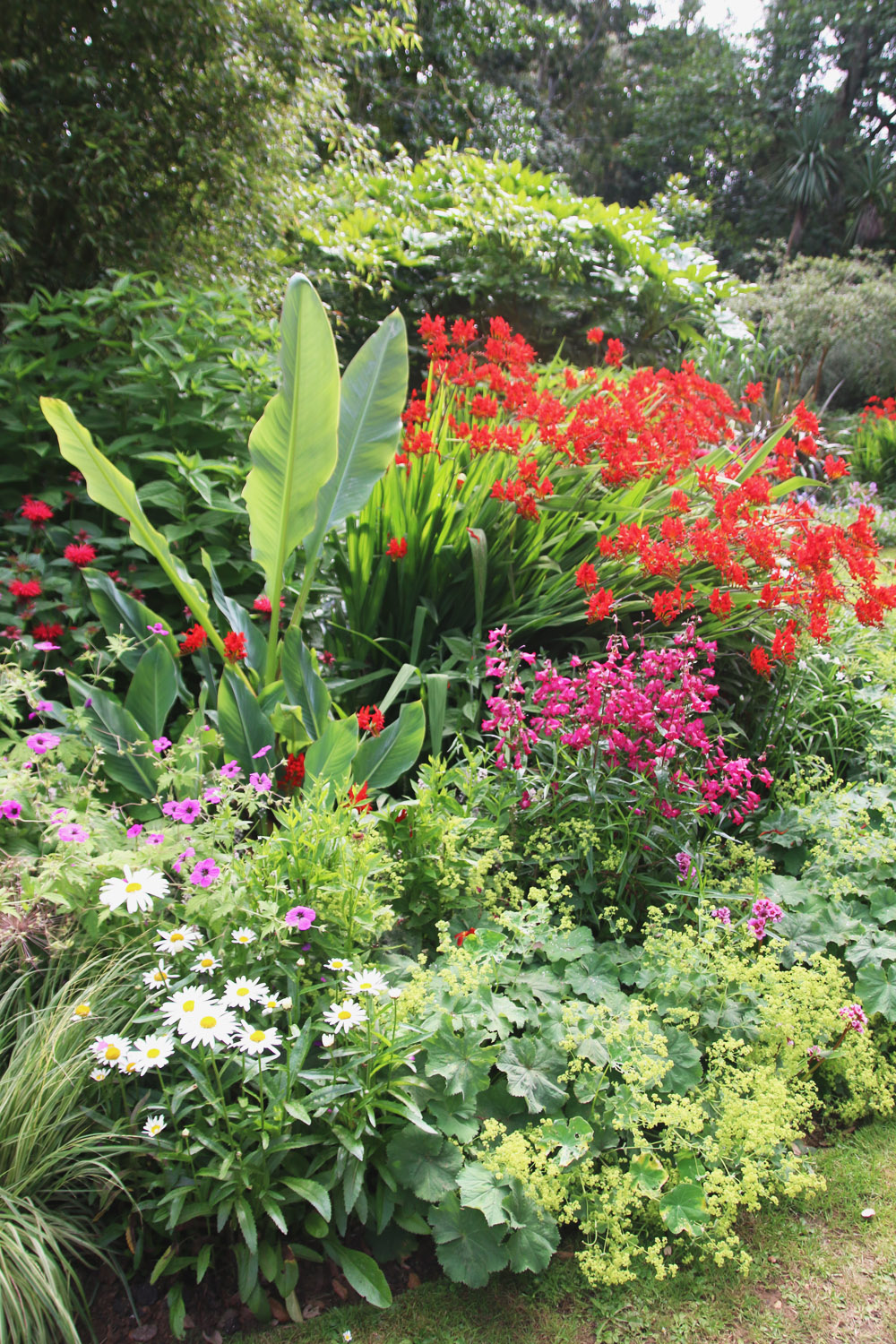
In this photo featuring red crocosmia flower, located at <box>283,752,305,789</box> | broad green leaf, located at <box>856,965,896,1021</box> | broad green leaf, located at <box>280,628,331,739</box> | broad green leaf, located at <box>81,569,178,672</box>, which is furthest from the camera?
broad green leaf, located at <box>81,569,178,672</box>

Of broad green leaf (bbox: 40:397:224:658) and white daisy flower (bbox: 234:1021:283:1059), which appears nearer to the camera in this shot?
white daisy flower (bbox: 234:1021:283:1059)

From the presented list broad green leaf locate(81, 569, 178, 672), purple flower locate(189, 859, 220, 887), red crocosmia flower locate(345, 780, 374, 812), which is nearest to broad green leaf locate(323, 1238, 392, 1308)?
purple flower locate(189, 859, 220, 887)

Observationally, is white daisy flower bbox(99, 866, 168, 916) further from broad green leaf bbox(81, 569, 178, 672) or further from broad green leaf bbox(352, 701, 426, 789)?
broad green leaf bbox(81, 569, 178, 672)

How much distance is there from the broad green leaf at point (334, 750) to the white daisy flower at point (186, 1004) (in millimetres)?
741

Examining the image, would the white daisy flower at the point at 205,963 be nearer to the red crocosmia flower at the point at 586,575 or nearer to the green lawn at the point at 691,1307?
the green lawn at the point at 691,1307

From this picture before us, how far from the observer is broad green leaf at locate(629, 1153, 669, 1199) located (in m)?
1.53

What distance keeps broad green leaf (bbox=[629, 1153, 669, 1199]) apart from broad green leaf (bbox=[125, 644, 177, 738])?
1.59 meters

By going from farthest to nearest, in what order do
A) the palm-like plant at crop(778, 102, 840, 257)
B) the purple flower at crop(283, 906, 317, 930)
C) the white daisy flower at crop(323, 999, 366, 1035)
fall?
the palm-like plant at crop(778, 102, 840, 257)
the purple flower at crop(283, 906, 317, 930)
the white daisy flower at crop(323, 999, 366, 1035)

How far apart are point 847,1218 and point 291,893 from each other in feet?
4.53

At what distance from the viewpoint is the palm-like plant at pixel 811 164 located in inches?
856

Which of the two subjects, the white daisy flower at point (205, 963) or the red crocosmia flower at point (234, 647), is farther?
the red crocosmia flower at point (234, 647)

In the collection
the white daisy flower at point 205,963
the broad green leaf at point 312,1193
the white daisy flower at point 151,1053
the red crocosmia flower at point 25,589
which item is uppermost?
the red crocosmia flower at point 25,589

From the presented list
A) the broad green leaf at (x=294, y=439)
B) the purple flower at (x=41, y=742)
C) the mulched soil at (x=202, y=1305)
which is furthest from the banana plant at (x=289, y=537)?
the mulched soil at (x=202, y=1305)

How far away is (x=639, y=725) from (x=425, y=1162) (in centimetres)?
114
